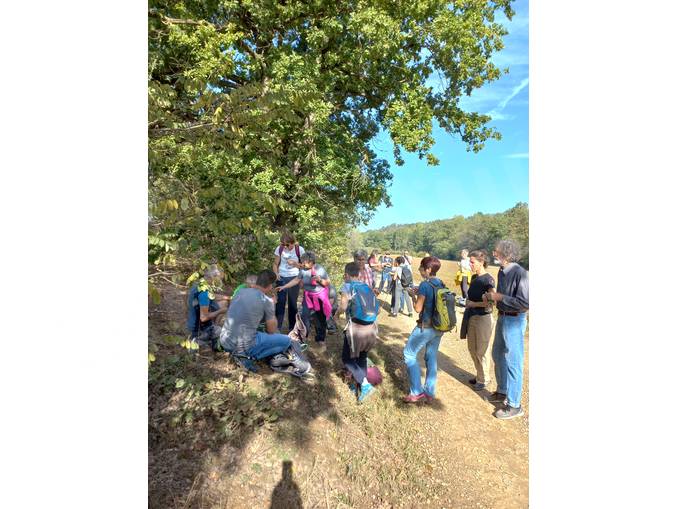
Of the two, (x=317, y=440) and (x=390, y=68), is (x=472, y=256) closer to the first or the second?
(x=317, y=440)

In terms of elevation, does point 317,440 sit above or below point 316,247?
below

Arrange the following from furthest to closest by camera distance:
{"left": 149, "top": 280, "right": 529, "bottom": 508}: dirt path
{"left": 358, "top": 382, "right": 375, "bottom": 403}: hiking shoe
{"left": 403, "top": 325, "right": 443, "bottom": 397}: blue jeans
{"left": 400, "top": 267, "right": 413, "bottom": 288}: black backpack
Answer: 1. {"left": 400, "top": 267, "right": 413, "bottom": 288}: black backpack
2. {"left": 358, "top": 382, "right": 375, "bottom": 403}: hiking shoe
3. {"left": 403, "top": 325, "right": 443, "bottom": 397}: blue jeans
4. {"left": 149, "top": 280, "right": 529, "bottom": 508}: dirt path

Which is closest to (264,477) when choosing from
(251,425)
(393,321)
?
(251,425)

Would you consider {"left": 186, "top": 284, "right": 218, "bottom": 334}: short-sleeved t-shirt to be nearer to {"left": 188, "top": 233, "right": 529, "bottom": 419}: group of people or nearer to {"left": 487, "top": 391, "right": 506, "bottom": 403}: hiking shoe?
{"left": 188, "top": 233, "right": 529, "bottom": 419}: group of people

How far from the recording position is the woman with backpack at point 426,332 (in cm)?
292

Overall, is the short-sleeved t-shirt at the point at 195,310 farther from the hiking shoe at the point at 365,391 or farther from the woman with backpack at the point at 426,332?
the woman with backpack at the point at 426,332

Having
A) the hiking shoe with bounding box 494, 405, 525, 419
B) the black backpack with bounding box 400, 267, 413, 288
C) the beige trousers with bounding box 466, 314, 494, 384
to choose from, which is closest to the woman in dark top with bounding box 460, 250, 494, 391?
the beige trousers with bounding box 466, 314, 494, 384

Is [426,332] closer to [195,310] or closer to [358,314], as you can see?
[358,314]

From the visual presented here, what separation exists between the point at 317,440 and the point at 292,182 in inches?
188

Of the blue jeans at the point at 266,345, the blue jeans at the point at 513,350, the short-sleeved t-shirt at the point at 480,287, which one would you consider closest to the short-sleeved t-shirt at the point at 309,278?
the blue jeans at the point at 266,345

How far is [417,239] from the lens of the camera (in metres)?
6.73

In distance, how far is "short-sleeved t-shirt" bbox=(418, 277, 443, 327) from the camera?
2904mm

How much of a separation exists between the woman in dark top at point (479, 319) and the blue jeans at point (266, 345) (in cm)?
213

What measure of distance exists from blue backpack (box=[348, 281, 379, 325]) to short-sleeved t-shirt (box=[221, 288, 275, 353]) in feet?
2.67
